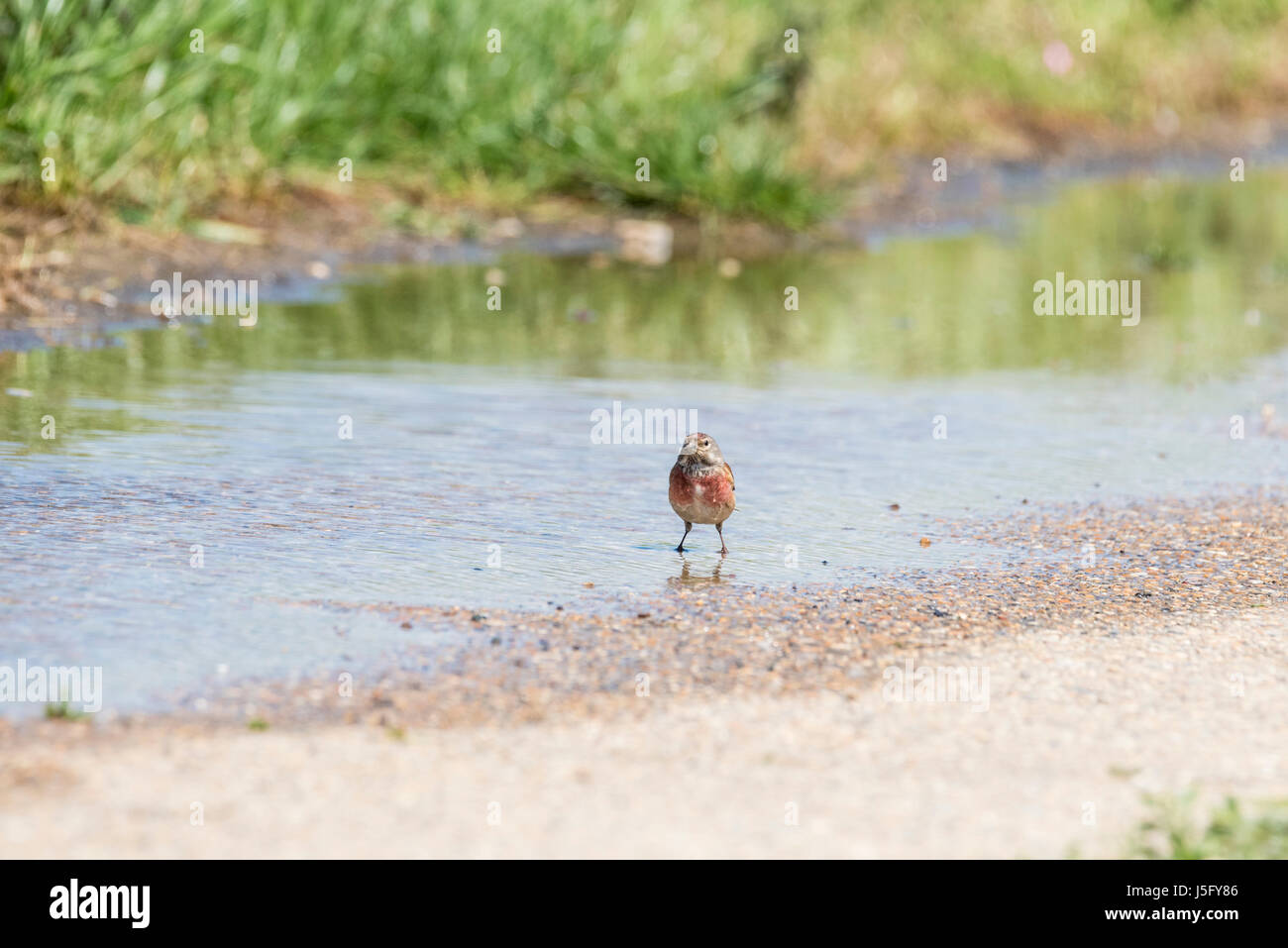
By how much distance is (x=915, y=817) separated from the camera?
460 cm

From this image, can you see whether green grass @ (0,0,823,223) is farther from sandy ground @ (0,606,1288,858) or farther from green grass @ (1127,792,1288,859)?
green grass @ (1127,792,1288,859)

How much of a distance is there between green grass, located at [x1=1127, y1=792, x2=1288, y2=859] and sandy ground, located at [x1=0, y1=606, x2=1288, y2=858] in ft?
0.28

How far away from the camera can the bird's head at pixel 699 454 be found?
701 cm

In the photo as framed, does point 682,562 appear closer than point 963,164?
Yes

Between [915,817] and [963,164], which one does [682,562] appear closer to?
[915,817]

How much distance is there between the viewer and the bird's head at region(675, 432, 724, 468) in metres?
7.01

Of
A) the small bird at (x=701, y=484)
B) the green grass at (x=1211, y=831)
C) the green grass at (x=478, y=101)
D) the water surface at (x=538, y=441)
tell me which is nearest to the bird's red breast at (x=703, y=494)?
the small bird at (x=701, y=484)

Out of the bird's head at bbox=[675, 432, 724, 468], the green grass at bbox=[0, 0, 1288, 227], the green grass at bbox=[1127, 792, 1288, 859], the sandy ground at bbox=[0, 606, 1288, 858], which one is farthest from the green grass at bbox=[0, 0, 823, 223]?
the green grass at bbox=[1127, 792, 1288, 859]

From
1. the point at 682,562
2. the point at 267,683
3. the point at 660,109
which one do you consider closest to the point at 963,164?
the point at 660,109

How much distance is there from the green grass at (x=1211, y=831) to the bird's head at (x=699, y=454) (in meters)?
2.65

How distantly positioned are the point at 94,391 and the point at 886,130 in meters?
13.4

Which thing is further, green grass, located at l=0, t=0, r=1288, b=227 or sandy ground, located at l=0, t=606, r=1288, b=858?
green grass, located at l=0, t=0, r=1288, b=227

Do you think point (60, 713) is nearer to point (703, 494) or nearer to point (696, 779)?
point (696, 779)
